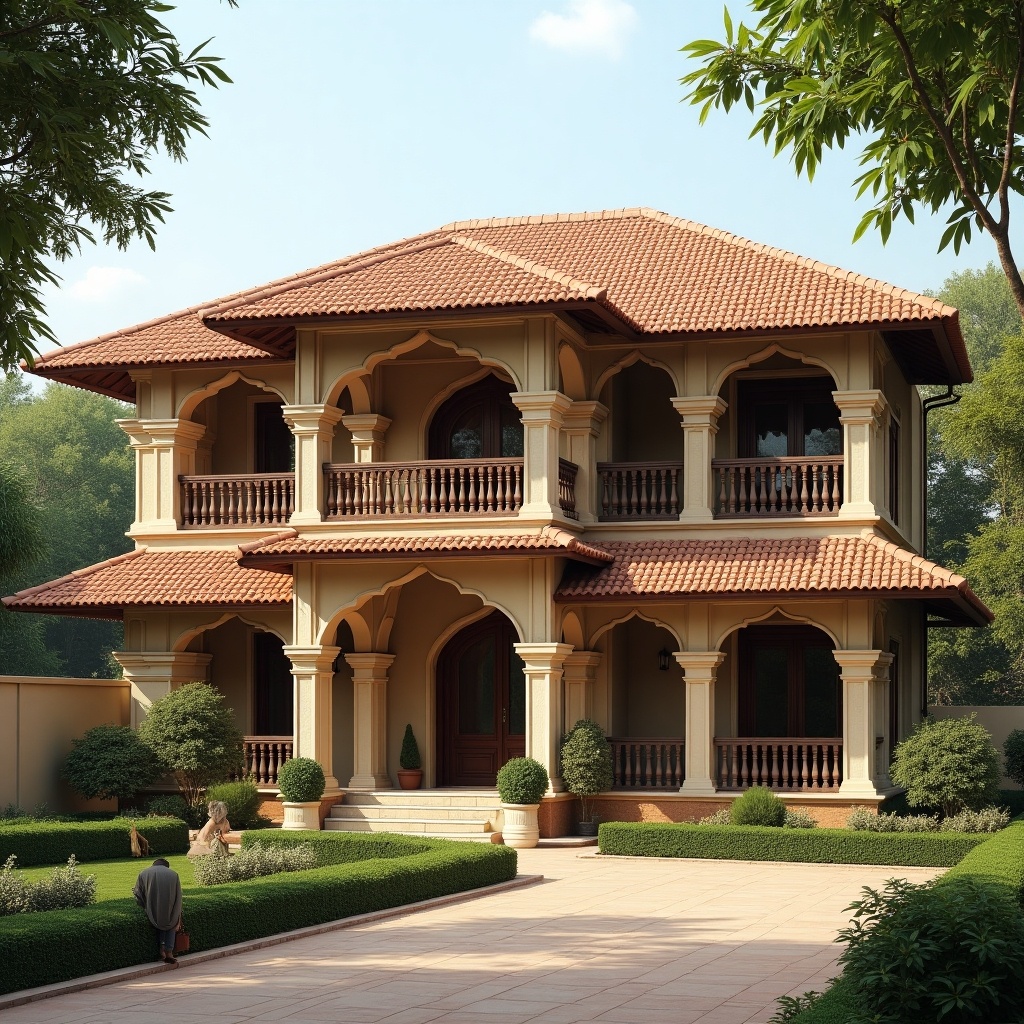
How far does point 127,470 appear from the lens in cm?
6969

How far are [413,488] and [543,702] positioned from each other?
12.7ft

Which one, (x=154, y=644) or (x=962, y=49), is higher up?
(x=962, y=49)

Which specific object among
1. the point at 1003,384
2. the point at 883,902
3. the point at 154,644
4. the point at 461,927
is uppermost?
the point at 1003,384

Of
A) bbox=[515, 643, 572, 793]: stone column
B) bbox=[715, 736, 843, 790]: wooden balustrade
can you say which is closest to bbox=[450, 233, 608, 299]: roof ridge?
bbox=[515, 643, 572, 793]: stone column

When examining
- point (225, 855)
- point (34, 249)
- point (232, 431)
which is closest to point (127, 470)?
point (232, 431)

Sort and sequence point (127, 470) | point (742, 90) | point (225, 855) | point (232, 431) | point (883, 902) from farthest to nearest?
point (127, 470)
point (232, 431)
point (225, 855)
point (742, 90)
point (883, 902)

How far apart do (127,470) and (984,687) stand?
36043 mm

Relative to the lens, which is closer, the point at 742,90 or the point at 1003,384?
the point at 742,90

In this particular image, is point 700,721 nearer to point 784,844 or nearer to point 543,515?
point 784,844

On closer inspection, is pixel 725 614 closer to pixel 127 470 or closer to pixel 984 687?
pixel 984 687

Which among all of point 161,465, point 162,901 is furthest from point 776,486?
point 162,901

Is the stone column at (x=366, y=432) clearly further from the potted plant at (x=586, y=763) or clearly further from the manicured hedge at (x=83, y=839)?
the manicured hedge at (x=83, y=839)

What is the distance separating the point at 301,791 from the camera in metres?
24.5

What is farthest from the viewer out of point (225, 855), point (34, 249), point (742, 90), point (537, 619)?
point (537, 619)
